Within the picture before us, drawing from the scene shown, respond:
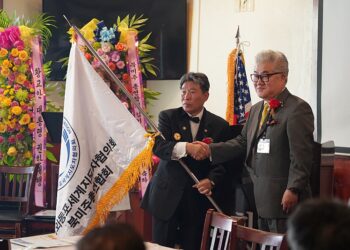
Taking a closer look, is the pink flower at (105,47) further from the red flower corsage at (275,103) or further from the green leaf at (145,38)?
the red flower corsage at (275,103)

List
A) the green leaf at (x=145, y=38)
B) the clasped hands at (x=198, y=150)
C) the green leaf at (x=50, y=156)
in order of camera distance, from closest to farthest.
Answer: the clasped hands at (x=198, y=150)
the green leaf at (x=50, y=156)
the green leaf at (x=145, y=38)

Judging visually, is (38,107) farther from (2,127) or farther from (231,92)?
(231,92)

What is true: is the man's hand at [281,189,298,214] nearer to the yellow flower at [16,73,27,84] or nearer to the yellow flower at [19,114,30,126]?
the yellow flower at [19,114,30,126]

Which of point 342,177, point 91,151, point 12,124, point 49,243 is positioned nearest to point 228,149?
point 91,151

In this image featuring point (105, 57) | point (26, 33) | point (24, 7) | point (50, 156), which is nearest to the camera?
point (105, 57)

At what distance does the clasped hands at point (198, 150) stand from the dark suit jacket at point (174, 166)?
0.10 metres

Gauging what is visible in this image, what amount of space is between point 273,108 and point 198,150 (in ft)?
1.56

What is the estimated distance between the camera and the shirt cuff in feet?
10.6

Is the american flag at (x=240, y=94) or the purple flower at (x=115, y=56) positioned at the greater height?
the purple flower at (x=115, y=56)

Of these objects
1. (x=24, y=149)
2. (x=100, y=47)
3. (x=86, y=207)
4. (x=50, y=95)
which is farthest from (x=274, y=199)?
(x=50, y=95)

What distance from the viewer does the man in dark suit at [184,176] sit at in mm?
3322

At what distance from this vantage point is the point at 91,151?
10.1 feet

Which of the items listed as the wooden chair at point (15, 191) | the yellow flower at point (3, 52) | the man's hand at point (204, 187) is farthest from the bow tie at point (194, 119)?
the yellow flower at point (3, 52)

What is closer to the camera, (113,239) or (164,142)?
(113,239)
